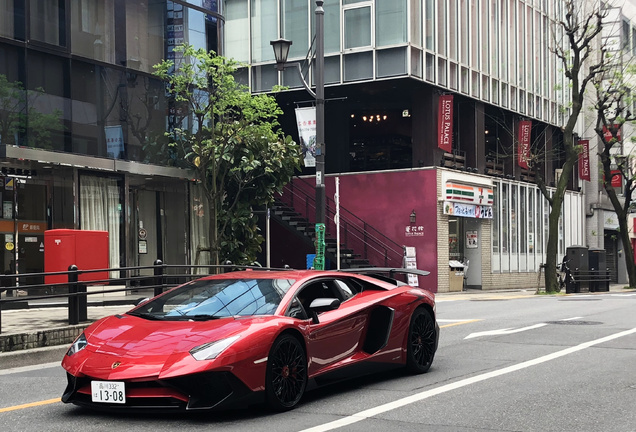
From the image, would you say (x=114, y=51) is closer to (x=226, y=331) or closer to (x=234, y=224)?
(x=234, y=224)

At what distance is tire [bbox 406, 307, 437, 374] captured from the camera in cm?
946

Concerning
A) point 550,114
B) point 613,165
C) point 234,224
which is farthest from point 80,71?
point 613,165

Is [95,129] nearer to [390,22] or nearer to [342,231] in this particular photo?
[390,22]

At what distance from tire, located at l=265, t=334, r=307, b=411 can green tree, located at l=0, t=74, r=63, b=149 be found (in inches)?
569

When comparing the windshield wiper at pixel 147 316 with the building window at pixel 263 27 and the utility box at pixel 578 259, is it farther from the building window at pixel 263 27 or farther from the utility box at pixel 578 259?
the utility box at pixel 578 259

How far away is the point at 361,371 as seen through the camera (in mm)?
8609

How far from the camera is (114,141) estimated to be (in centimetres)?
2291

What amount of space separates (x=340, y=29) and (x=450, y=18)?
509cm

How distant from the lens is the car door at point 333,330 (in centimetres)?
787

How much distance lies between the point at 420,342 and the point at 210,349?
3.50 metres

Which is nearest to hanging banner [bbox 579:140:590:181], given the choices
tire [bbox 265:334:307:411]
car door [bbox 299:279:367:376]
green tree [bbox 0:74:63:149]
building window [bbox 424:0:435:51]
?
building window [bbox 424:0:435:51]

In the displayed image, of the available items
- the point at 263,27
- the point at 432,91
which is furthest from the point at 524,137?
the point at 263,27

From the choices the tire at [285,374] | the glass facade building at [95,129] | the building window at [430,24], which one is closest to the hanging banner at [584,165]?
the building window at [430,24]

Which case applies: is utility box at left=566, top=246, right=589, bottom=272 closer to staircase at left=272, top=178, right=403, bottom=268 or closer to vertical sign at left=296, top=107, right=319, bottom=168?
staircase at left=272, top=178, right=403, bottom=268
